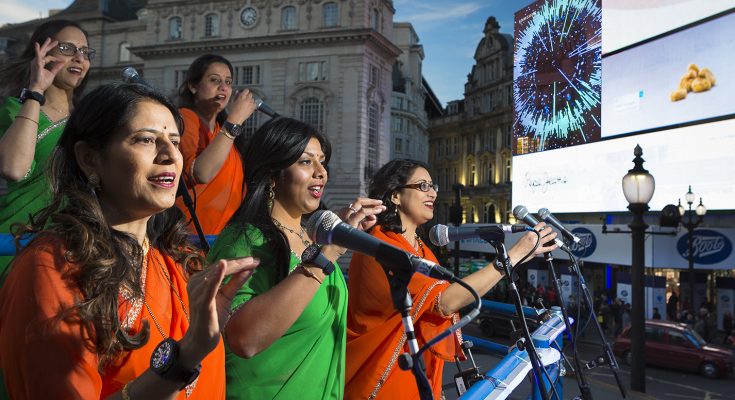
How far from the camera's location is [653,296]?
20.6 metres

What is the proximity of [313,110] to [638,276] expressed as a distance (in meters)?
39.7

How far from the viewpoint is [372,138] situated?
155ft

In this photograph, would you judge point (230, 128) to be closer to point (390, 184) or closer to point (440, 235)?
point (390, 184)

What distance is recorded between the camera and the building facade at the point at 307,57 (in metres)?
45.2

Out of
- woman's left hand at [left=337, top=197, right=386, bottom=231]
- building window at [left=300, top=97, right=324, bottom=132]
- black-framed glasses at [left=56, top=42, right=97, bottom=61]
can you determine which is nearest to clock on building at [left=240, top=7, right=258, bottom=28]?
building window at [left=300, top=97, right=324, bottom=132]

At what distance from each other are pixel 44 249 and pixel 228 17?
51.8 m

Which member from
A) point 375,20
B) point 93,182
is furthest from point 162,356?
point 375,20

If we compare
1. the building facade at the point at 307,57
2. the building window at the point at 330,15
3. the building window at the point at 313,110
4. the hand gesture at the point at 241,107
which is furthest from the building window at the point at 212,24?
the hand gesture at the point at 241,107

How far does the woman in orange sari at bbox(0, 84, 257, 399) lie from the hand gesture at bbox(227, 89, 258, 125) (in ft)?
5.17

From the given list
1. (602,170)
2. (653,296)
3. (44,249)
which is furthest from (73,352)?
(602,170)

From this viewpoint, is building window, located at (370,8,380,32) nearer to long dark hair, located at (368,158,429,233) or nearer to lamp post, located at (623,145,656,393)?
lamp post, located at (623,145,656,393)

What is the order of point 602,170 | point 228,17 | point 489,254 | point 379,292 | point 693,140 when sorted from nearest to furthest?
point 379,292 → point 693,140 → point 602,170 → point 489,254 → point 228,17

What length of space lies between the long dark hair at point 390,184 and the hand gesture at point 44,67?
78.7 inches

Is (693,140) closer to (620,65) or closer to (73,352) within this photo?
(620,65)
